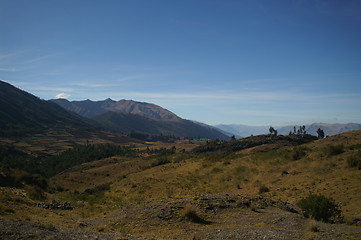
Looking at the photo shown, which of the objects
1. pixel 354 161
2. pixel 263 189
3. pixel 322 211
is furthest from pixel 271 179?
pixel 322 211

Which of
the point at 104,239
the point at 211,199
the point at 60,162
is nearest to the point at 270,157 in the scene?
the point at 211,199

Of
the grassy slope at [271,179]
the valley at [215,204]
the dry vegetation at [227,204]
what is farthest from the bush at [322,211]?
the grassy slope at [271,179]

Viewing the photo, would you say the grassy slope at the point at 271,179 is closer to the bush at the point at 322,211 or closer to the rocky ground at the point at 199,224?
the bush at the point at 322,211

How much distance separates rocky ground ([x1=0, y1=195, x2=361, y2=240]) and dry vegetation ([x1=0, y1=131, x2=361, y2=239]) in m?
0.05

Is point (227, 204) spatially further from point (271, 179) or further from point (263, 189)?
point (271, 179)

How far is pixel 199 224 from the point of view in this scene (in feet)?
54.1

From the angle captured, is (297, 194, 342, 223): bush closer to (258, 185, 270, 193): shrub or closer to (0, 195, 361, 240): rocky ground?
(0, 195, 361, 240): rocky ground

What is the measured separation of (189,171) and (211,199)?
80.4 ft

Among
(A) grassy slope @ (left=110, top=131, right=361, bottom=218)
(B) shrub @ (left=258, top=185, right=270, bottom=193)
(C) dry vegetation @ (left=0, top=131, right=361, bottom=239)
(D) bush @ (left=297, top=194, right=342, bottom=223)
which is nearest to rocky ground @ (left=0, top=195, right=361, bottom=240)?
(C) dry vegetation @ (left=0, top=131, right=361, bottom=239)

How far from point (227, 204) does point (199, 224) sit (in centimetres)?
466

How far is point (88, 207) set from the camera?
82.2ft

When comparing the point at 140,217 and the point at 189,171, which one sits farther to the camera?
the point at 189,171

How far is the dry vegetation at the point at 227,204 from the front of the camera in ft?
49.0

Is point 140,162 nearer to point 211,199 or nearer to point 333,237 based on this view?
point 211,199
